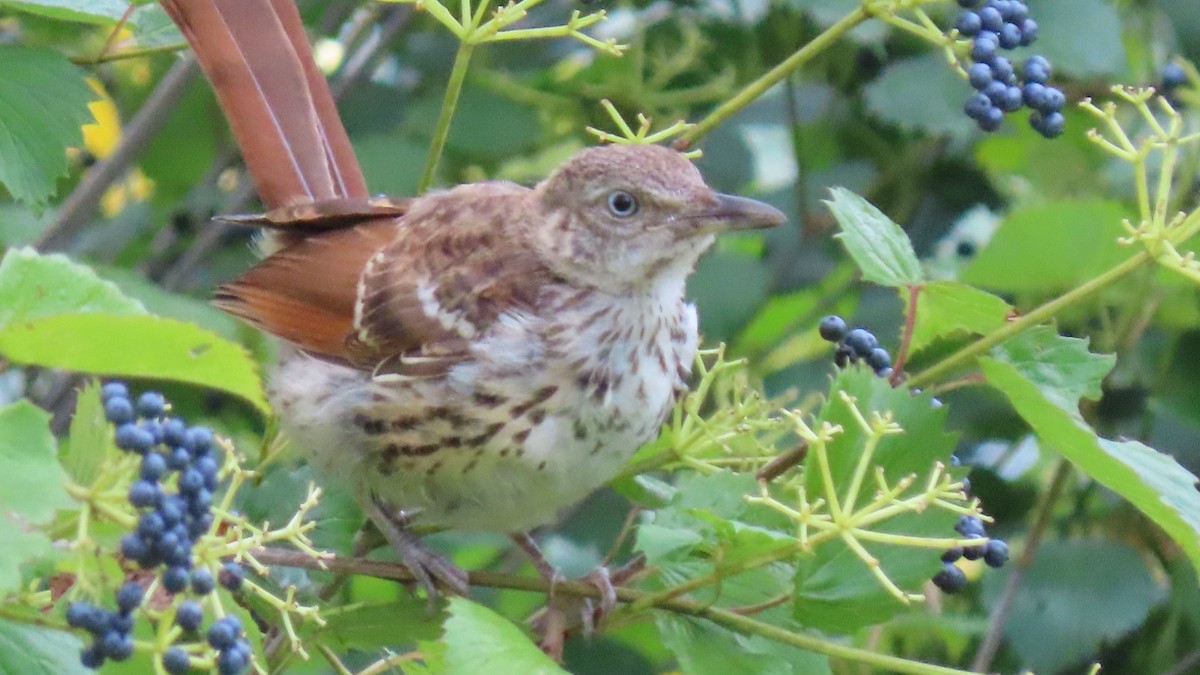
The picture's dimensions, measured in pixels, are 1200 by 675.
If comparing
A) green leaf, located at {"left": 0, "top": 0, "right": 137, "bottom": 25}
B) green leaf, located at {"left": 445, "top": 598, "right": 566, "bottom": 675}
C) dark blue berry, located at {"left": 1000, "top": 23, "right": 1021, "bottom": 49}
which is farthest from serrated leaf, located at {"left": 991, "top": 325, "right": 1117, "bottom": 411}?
green leaf, located at {"left": 0, "top": 0, "right": 137, "bottom": 25}

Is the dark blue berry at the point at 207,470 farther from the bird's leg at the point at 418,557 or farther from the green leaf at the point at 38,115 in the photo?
the green leaf at the point at 38,115

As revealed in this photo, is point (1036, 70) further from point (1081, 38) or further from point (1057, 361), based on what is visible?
point (1081, 38)

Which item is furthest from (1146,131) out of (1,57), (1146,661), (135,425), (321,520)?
(135,425)

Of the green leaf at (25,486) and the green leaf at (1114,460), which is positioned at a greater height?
the green leaf at (25,486)

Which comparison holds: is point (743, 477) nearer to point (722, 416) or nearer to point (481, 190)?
point (722, 416)

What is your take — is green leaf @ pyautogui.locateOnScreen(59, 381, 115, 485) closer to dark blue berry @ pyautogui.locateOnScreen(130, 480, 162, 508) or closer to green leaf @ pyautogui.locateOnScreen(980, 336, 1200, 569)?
dark blue berry @ pyautogui.locateOnScreen(130, 480, 162, 508)

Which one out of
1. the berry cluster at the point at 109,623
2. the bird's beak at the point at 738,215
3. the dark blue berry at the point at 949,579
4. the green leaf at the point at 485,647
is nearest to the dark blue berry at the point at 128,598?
the berry cluster at the point at 109,623

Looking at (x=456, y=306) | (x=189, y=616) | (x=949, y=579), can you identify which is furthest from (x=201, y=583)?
(x=456, y=306)
